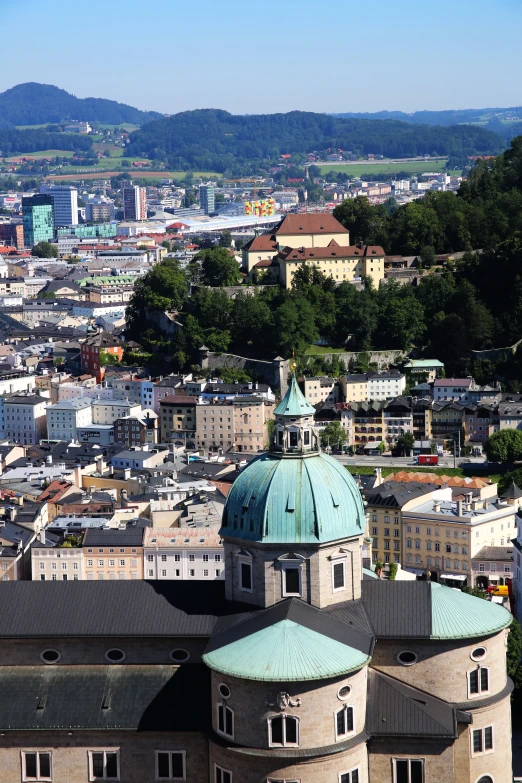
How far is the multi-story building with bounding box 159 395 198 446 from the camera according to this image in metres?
96.8

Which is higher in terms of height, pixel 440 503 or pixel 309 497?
pixel 309 497

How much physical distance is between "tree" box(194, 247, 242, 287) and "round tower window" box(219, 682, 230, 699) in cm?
7585

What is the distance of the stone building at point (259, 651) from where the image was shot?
116ft

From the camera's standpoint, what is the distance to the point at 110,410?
335 ft

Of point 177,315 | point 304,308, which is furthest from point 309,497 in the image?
point 177,315

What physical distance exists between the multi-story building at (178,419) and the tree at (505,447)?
58.1 feet

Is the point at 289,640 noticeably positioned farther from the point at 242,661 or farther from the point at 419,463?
the point at 419,463

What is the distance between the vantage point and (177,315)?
10906cm

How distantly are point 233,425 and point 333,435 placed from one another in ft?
19.7

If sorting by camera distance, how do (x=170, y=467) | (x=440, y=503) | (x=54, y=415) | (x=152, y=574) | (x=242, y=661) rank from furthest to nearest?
(x=54, y=415)
(x=170, y=467)
(x=440, y=503)
(x=152, y=574)
(x=242, y=661)

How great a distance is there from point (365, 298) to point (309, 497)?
6942 cm

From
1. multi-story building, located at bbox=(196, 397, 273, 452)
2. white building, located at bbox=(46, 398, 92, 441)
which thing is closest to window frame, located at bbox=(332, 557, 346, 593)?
multi-story building, located at bbox=(196, 397, 273, 452)

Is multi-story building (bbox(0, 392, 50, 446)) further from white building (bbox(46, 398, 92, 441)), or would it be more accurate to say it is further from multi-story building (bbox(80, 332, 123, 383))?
multi-story building (bbox(80, 332, 123, 383))

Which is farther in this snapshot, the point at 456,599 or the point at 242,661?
the point at 456,599
